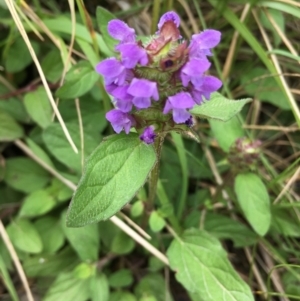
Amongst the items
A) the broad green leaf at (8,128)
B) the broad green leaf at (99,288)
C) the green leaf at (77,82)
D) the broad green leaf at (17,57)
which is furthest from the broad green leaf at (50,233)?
Result: the broad green leaf at (17,57)

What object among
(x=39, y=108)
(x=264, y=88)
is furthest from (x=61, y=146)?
(x=264, y=88)

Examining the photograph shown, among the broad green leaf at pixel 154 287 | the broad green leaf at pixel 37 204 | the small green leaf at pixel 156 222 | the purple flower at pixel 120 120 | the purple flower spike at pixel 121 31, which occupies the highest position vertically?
the purple flower spike at pixel 121 31

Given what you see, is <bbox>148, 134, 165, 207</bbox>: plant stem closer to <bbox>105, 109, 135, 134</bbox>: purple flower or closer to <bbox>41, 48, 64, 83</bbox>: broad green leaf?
<bbox>105, 109, 135, 134</bbox>: purple flower

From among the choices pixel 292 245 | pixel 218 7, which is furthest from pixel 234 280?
pixel 218 7

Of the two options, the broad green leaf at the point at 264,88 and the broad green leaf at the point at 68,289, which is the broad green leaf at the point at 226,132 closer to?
the broad green leaf at the point at 264,88

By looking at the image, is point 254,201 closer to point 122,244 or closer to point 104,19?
point 122,244

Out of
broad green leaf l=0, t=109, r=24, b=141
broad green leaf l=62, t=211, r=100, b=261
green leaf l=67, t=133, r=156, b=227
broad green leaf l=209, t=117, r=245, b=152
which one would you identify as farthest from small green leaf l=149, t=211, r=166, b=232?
broad green leaf l=0, t=109, r=24, b=141

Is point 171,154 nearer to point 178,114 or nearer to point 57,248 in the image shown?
point 57,248
